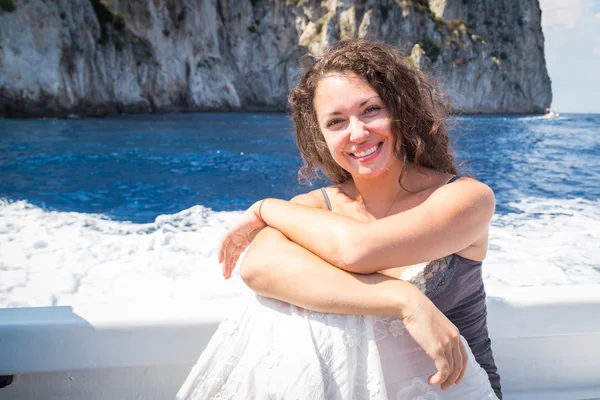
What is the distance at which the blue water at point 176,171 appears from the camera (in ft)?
19.1

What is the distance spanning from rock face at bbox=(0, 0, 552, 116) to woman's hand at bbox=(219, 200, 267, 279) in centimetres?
1030

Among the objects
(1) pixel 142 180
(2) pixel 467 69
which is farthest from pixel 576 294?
(2) pixel 467 69

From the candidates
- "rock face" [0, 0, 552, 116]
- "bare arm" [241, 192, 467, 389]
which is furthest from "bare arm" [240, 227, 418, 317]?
"rock face" [0, 0, 552, 116]

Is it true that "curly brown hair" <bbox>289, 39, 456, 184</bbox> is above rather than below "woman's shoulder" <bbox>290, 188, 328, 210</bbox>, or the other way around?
above

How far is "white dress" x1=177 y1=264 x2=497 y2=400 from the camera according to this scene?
2.92 ft

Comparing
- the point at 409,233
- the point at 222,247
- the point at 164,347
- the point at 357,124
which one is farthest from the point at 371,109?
the point at 164,347

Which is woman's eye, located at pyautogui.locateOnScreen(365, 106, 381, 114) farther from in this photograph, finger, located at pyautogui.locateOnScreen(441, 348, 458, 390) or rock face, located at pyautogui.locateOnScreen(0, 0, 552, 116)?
rock face, located at pyautogui.locateOnScreen(0, 0, 552, 116)

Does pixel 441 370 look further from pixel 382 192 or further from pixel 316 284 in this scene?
pixel 382 192

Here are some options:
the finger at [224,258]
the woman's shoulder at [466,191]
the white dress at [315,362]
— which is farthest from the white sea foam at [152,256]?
the woman's shoulder at [466,191]

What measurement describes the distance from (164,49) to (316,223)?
31.2 metres

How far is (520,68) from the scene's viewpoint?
5475 centimetres

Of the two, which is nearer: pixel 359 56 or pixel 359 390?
pixel 359 390

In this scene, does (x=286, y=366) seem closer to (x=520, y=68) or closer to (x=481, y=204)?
(x=481, y=204)

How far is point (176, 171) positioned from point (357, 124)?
24.9 feet
